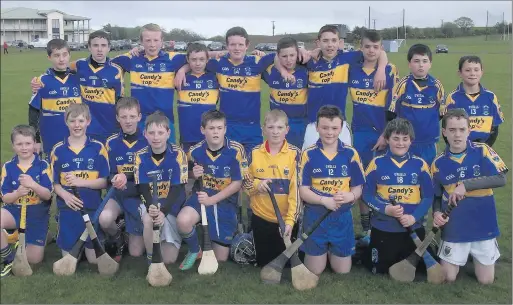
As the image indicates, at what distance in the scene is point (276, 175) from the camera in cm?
429

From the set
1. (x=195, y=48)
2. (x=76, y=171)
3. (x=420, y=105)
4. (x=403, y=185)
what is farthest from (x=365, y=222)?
(x=76, y=171)

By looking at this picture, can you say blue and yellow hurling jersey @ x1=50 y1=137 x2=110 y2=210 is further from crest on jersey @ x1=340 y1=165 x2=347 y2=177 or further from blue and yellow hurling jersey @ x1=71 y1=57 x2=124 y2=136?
crest on jersey @ x1=340 y1=165 x2=347 y2=177

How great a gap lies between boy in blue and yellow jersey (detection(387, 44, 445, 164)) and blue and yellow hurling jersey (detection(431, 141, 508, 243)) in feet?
2.51

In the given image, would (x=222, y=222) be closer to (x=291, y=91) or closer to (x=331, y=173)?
(x=331, y=173)

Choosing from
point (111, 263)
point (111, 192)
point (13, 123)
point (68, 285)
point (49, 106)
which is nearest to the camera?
point (68, 285)

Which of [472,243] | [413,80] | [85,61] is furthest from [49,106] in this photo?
[472,243]

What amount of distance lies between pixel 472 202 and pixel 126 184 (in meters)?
2.93

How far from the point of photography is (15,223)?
4.35 meters

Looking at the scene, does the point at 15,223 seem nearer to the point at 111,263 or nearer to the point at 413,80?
the point at 111,263

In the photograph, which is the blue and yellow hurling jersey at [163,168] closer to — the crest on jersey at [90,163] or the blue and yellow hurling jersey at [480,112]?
the crest on jersey at [90,163]

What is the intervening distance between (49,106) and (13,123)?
6.60 meters

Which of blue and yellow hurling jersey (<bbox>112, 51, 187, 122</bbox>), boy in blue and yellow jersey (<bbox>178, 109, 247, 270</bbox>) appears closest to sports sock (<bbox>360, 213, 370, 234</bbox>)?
boy in blue and yellow jersey (<bbox>178, 109, 247, 270</bbox>)

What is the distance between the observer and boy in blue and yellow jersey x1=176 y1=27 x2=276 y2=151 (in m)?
5.35

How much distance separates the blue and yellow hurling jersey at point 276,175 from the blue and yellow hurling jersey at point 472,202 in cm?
123
